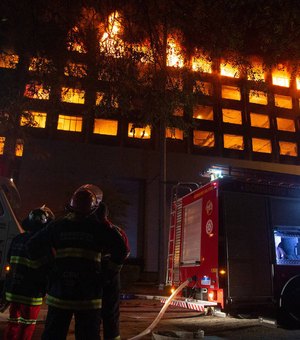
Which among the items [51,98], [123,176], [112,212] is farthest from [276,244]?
[123,176]

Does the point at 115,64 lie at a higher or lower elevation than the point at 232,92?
lower

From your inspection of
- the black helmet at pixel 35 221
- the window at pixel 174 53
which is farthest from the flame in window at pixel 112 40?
the black helmet at pixel 35 221

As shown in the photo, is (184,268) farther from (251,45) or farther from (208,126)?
(208,126)

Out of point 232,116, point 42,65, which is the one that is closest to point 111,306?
point 42,65

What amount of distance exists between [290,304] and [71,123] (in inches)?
818

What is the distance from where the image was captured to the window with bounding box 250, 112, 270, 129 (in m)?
28.6

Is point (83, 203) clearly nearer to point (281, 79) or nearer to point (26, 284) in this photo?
point (26, 284)

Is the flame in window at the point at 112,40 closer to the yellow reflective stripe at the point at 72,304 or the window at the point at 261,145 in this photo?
the yellow reflective stripe at the point at 72,304

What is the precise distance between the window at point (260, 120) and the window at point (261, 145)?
1183 mm

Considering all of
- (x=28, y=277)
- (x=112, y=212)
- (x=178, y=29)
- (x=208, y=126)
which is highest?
(x=208, y=126)

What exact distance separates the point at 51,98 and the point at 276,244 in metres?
6.55

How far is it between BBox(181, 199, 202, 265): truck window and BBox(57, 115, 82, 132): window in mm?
18038

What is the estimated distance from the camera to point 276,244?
652 centimetres

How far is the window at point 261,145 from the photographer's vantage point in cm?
2788
